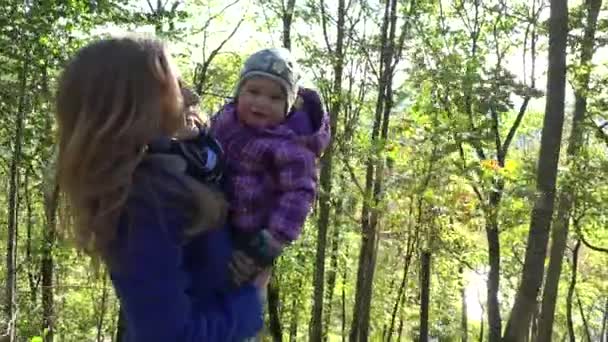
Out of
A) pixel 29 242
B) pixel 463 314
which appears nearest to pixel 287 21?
pixel 29 242

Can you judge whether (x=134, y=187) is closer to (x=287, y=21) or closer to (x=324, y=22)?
(x=287, y=21)

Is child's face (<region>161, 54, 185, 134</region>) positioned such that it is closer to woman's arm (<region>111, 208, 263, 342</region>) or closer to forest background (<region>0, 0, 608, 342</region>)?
woman's arm (<region>111, 208, 263, 342</region>)

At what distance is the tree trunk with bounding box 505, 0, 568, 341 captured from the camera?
6.54 metres

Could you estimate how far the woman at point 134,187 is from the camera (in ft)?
4.16

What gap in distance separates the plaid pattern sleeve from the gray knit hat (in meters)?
0.12

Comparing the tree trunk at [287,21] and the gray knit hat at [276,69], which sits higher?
the tree trunk at [287,21]

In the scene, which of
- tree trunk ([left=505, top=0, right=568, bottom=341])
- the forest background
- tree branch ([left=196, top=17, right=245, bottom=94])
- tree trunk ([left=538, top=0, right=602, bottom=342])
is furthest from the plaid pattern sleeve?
tree branch ([left=196, top=17, right=245, bottom=94])

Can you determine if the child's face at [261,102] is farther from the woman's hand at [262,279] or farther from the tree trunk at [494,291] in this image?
the tree trunk at [494,291]

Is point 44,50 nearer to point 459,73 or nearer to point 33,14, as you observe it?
point 33,14

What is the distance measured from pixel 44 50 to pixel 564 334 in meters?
27.2

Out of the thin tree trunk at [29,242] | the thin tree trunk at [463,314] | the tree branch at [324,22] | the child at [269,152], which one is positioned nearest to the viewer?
the child at [269,152]

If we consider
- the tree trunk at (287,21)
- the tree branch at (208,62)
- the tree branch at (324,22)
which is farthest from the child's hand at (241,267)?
the tree branch at (324,22)

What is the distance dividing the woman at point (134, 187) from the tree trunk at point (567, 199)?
938 cm

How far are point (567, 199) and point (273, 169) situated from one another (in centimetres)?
923
